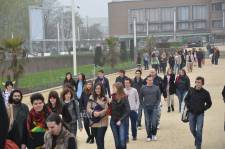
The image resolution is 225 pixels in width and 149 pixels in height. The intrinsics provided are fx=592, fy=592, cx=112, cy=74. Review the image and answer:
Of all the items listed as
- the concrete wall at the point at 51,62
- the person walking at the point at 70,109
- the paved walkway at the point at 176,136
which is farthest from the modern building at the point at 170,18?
the person walking at the point at 70,109

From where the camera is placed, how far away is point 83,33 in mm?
135875

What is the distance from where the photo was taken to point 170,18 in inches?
5310

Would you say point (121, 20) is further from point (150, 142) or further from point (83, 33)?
point (150, 142)

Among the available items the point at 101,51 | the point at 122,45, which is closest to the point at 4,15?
the point at 122,45

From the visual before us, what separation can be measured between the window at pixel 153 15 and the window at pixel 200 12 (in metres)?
8.75

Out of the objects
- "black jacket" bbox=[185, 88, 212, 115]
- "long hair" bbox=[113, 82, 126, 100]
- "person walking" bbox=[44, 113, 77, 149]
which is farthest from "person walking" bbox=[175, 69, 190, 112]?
"person walking" bbox=[44, 113, 77, 149]

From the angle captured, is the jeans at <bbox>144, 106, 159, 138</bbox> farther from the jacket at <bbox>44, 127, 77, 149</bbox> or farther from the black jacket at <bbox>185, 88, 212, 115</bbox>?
the jacket at <bbox>44, 127, 77, 149</bbox>

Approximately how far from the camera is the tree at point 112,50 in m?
44.2

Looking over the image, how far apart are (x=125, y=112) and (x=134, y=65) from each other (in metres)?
41.7

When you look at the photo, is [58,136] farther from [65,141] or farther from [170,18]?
[170,18]

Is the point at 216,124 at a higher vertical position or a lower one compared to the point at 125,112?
lower

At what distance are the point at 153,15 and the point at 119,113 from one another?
127229 mm

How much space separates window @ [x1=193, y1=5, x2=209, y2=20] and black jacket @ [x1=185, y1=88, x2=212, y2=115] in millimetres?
121072

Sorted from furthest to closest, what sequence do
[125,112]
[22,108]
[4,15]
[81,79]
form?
[4,15] < [81,79] < [125,112] < [22,108]
